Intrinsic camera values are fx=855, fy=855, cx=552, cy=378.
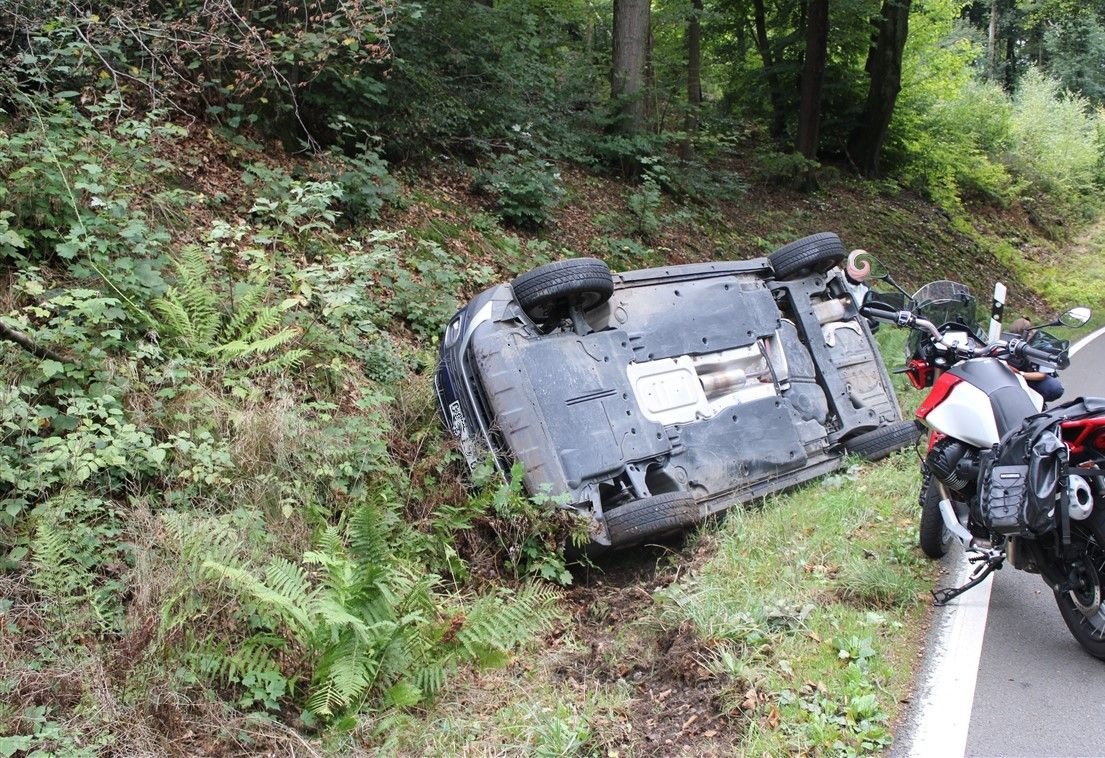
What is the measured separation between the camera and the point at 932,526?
5.25 meters

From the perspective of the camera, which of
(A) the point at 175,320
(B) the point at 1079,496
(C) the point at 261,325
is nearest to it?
(B) the point at 1079,496

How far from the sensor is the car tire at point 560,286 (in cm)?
604

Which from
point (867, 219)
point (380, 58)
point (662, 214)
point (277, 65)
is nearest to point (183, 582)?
point (380, 58)

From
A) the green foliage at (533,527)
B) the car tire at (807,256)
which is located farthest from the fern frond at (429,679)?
the car tire at (807,256)

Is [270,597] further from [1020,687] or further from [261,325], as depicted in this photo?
[1020,687]

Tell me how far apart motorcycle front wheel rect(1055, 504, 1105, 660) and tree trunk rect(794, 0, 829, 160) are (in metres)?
13.9

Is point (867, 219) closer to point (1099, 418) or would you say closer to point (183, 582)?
point (1099, 418)

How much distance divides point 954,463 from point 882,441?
2213mm

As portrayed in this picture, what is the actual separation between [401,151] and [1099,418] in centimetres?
807

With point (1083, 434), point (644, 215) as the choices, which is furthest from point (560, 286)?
point (644, 215)

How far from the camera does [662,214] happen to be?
1255cm

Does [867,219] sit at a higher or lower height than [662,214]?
lower

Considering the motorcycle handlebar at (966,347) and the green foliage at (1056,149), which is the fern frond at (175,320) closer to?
the motorcycle handlebar at (966,347)

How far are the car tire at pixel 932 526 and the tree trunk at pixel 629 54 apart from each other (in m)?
8.92
